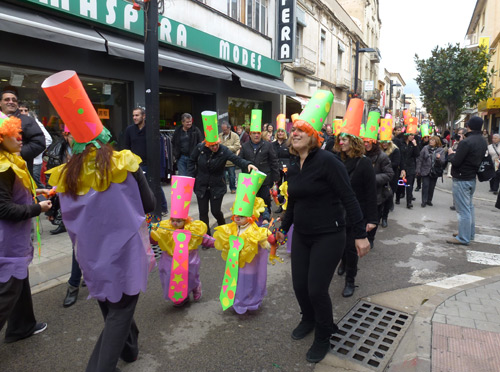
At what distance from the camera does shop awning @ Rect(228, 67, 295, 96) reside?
13.1 metres

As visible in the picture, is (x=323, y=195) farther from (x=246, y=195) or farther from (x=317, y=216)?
(x=246, y=195)

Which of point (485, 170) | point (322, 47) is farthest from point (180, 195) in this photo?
point (322, 47)

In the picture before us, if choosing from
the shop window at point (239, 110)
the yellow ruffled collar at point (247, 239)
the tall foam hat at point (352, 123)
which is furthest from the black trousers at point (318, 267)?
the shop window at point (239, 110)

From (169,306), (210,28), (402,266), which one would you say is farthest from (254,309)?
(210,28)

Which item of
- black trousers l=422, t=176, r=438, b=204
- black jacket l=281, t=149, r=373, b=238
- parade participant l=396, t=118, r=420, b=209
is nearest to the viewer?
black jacket l=281, t=149, r=373, b=238

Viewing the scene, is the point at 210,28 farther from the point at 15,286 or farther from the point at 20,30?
the point at 15,286

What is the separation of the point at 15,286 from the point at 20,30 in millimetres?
5292

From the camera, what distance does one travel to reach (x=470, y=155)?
6.13 m

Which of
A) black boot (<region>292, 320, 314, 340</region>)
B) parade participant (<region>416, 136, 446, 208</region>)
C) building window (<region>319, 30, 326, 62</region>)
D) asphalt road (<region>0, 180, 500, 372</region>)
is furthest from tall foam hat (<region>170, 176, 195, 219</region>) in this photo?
building window (<region>319, 30, 326, 62</region>)

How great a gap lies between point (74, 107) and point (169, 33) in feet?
28.6

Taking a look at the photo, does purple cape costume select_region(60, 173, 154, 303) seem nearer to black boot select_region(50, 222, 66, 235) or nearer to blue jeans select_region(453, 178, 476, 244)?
black boot select_region(50, 222, 66, 235)

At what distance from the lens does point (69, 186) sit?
7.93 feet

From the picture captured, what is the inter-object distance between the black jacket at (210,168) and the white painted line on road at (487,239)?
15.2ft

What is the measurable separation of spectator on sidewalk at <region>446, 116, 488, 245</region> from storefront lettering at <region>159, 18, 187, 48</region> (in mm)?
7497
